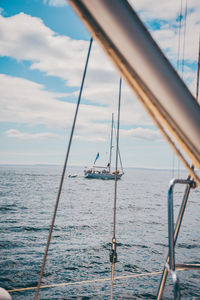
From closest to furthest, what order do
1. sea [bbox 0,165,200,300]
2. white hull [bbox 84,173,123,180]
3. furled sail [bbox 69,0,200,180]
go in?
1. furled sail [bbox 69,0,200,180]
2. sea [bbox 0,165,200,300]
3. white hull [bbox 84,173,123,180]

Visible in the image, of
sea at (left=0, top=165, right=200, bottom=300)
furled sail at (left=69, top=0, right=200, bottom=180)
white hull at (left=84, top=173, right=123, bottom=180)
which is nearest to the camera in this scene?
Answer: furled sail at (left=69, top=0, right=200, bottom=180)

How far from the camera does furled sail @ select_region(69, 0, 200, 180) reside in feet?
3.16

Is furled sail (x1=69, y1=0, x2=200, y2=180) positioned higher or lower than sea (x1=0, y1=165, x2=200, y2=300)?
higher

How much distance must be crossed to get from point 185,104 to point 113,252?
362 cm

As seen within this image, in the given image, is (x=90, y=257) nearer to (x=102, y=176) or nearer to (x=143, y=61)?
(x=143, y=61)

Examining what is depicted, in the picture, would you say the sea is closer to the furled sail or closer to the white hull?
the furled sail

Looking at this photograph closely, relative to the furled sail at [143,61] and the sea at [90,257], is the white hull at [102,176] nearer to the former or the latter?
the sea at [90,257]

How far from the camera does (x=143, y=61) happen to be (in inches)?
39.7

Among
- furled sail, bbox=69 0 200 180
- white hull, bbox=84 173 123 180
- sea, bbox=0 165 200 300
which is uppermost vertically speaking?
furled sail, bbox=69 0 200 180

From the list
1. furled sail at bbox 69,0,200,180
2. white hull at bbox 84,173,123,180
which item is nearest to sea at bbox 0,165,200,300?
furled sail at bbox 69,0,200,180

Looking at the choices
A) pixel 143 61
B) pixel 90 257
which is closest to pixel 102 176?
pixel 90 257

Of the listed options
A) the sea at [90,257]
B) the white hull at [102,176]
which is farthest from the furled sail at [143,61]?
the white hull at [102,176]

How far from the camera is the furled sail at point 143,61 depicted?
96cm

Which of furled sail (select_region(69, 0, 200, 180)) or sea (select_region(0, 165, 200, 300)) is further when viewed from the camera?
sea (select_region(0, 165, 200, 300))
